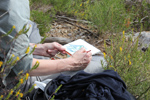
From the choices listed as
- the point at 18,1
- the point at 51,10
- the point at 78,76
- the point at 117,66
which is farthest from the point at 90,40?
the point at 18,1

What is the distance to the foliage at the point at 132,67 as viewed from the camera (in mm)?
1910

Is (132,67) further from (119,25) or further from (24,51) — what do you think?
(119,25)

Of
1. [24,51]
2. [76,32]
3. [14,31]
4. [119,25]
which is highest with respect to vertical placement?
[14,31]

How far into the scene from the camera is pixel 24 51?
62.0 inches

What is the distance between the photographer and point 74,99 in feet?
5.35

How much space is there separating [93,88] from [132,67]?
0.59m

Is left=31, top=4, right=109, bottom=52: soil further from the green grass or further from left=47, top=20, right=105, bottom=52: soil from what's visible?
the green grass

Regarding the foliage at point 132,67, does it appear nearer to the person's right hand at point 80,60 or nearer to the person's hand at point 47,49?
the person's right hand at point 80,60

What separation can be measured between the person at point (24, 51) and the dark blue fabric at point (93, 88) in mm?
233

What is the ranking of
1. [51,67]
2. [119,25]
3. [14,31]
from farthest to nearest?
[119,25]
[51,67]
[14,31]

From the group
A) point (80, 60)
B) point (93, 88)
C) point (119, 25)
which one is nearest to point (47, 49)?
point (80, 60)

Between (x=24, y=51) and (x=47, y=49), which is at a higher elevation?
(x=24, y=51)

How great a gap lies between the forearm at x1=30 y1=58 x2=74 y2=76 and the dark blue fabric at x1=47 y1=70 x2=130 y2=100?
157 millimetres

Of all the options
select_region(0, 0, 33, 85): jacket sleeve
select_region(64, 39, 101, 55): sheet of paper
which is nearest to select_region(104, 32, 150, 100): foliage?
select_region(64, 39, 101, 55): sheet of paper
